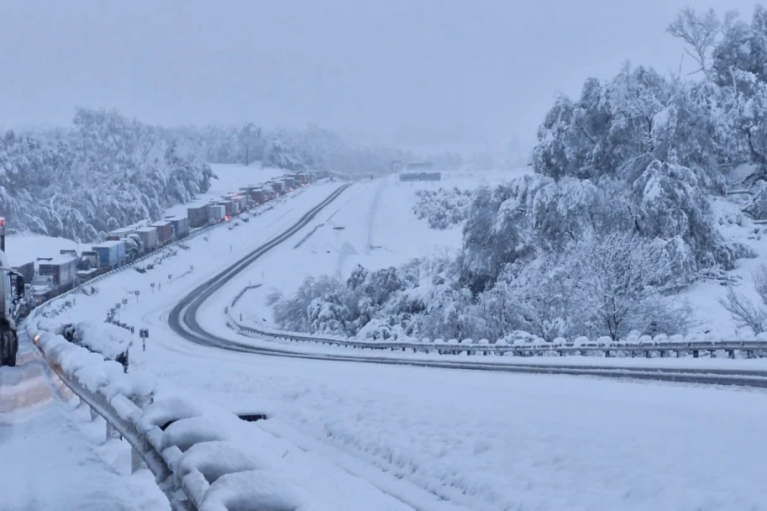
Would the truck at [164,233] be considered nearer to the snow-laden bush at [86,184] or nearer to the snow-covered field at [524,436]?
the snow-laden bush at [86,184]

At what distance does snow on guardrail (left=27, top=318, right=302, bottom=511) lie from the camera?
4.24 m

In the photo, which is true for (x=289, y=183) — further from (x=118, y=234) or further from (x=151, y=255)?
(x=151, y=255)

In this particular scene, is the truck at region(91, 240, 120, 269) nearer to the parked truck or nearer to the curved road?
the curved road

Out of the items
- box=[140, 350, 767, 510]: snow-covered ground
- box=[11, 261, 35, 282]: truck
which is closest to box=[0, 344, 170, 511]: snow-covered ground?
box=[140, 350, 767, 510]: snow-covered ground

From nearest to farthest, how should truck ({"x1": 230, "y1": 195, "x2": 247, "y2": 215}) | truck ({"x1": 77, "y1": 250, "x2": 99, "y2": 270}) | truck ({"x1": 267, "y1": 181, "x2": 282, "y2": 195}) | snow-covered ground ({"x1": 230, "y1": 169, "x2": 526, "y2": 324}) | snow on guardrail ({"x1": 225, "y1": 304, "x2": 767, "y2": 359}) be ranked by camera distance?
snow on guardrail ({"x1": 225, "y1": 304, "x2": 767, "y2": 359}), truck ({"x1": 77, "y1": 250, "x2": 99, "y2": 270}), snow-covered ground ({"x1": 230, "y1": 169, "x2": 526, "y2": 324}), truck ({"x1": 230, "y1": 195, "x2": 247, "y2": 215}), truck ({"x1": 267, "y1": 181, "x2": 282, "y2": 195})

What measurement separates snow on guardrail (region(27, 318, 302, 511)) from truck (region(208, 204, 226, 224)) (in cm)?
11701

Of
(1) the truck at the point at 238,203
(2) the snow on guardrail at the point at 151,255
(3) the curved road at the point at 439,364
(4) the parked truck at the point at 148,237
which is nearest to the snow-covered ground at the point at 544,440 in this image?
(3) the curved road at the point at 439,364

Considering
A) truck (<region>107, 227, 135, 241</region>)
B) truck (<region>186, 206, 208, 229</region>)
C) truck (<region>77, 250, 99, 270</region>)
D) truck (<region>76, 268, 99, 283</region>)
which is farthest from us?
truck (<region>186, 206, 208, 229</region>)

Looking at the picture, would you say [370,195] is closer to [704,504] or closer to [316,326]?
[316,326]

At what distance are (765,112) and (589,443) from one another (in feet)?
162

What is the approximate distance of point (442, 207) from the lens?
5157 inches

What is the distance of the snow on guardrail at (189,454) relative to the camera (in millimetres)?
4238

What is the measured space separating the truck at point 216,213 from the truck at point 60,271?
172ft

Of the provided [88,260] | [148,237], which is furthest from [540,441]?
[148,237]
